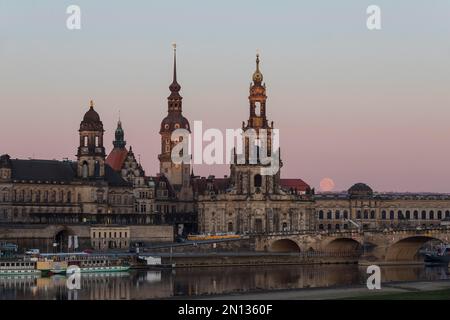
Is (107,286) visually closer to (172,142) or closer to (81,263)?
(81,263)

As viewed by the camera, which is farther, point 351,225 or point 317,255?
point 351,225

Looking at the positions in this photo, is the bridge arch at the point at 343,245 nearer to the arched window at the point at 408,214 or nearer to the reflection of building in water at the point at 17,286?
Result: the reflection of building in water at the point at 17,286

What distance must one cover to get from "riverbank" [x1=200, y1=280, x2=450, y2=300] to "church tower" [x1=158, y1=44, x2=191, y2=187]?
8028 centimetres

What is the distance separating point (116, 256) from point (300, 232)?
26.9 meters

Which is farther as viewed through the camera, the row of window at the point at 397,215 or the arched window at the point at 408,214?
the arched window at the point at 408,214

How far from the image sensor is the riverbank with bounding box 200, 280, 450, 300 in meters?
82.0

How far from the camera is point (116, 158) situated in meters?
172

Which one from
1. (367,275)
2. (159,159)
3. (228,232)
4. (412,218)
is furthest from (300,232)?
(412,218)

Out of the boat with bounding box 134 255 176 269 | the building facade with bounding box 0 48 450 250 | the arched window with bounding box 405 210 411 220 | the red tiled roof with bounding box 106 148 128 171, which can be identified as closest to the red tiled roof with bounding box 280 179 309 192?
the building facade with bounding box 0 48 450 250

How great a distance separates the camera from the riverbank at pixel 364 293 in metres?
82.0

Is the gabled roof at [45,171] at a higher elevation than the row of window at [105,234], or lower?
higher

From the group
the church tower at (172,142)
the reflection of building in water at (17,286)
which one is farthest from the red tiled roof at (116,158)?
the reflection of building in water at (17,286)
